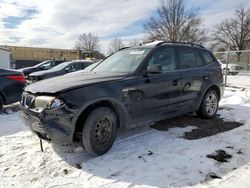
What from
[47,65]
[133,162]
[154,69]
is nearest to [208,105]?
[154,69]

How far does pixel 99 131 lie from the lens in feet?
12.8

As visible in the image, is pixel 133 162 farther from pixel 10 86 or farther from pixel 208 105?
pixel 10 86

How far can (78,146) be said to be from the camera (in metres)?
4.34

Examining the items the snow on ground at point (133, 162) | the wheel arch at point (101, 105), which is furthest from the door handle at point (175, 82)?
the wheel arch at point (101, 105)

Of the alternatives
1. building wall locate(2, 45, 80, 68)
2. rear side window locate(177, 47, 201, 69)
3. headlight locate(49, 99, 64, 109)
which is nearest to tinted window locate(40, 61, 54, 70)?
rear side window locate(177, 47, 201, 69)

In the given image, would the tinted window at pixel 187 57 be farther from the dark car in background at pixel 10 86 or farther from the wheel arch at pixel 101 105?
the dark car in background at pixel 10 86

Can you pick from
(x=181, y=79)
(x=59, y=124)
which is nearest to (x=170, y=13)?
(x=181, y=79)

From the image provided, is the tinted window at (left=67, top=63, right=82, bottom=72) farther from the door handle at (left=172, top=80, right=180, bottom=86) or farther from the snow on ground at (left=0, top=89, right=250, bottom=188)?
the door handle at (left=172, top=80, right=180, bottom=86)

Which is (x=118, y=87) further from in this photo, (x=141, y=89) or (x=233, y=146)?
(x=233, y=146)

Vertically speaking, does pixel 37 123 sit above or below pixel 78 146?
above

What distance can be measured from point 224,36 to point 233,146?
46.0 metres

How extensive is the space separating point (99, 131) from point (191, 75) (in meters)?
2.54

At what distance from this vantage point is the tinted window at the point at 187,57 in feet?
17.6

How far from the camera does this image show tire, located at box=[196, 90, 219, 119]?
5.95 meters
